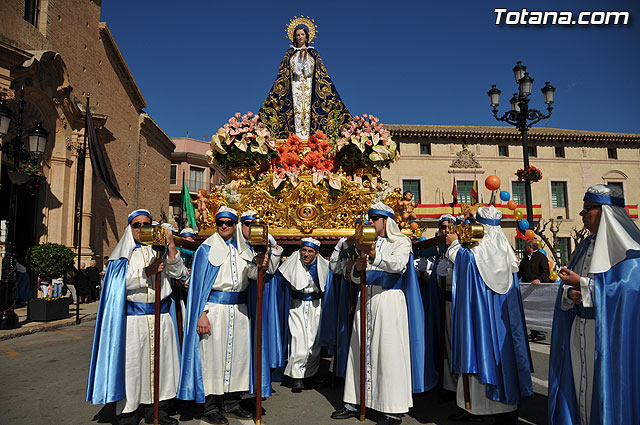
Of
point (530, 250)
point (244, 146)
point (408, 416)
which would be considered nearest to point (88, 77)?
point (244, 146)

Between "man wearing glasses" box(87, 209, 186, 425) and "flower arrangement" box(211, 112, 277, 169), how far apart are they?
2.18 m

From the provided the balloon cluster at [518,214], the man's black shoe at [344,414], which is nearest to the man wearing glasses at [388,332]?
the man's black shoe at [344,414]

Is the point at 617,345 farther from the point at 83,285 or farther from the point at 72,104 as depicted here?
the point at 72,104

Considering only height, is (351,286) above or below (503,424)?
above

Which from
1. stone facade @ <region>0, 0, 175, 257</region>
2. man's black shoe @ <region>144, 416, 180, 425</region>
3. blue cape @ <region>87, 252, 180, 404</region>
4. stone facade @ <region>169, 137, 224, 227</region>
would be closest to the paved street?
man's black shoe @ <region>144, 416, 180, 425</region>

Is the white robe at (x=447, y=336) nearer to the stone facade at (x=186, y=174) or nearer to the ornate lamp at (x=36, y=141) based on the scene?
the ornate lamp at (x=36, y=141)

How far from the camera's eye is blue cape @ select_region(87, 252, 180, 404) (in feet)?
12.2

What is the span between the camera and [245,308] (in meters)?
4.39

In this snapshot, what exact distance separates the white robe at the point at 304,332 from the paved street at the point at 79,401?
0.29 metres

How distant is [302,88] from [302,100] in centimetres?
20

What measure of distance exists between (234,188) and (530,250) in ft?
20.3

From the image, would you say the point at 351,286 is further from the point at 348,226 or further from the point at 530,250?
the point at 530,250

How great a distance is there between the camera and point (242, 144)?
19.7 feet

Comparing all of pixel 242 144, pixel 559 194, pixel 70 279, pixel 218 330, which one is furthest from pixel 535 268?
pixel 559 194
